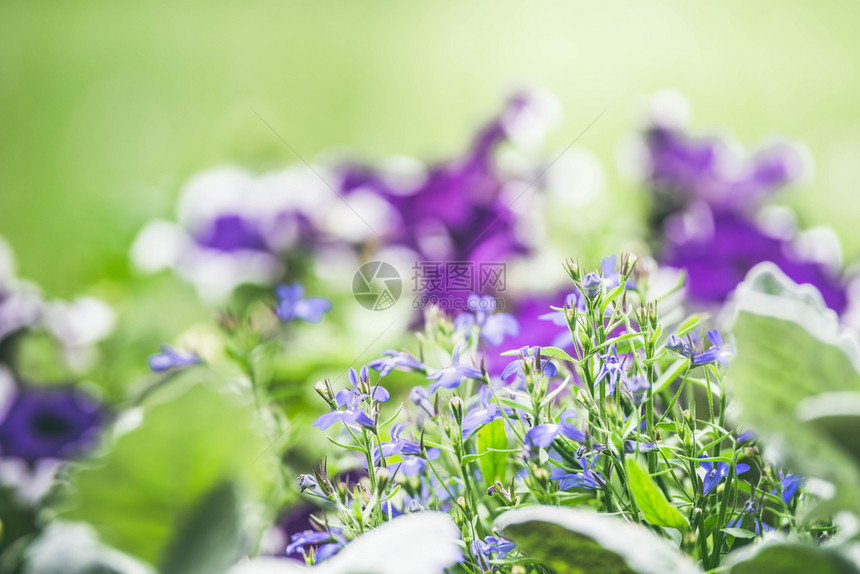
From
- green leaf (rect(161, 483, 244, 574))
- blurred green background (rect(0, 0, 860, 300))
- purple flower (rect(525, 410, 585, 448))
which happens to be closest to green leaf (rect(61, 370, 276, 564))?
green leaf (rect(161, 483, 244, 574))

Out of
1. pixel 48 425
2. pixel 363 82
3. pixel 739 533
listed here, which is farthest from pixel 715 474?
pixel 363 82

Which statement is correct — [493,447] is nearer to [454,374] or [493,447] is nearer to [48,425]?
[454,374]

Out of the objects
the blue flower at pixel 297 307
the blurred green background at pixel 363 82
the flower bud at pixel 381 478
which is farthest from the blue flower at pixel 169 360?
the blurred green background at pixel 363 82

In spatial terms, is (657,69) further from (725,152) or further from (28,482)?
(28,482)

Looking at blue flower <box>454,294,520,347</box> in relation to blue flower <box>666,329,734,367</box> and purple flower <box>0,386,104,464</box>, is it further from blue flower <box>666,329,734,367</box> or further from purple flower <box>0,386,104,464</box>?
purple flower <box>0,386,104,464</box>

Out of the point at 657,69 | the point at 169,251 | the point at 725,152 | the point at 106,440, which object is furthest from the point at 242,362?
the point at 657,69

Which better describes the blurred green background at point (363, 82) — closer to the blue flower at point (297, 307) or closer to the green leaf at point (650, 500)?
the blue flower at point (297, 307)

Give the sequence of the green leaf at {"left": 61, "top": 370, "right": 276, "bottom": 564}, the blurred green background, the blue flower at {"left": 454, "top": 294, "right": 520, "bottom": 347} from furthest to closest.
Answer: the blurred green background, the green leaf at {"left": 61, "top": 370, "right": 276, "bottom": 564}, the blue flower at {"left": 454, "top": 294, "right": 520, "bottom": 347}
